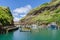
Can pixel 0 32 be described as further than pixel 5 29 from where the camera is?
No

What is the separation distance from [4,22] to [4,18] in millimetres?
3136

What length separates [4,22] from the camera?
494 feet

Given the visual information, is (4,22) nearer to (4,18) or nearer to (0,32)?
(4,18)

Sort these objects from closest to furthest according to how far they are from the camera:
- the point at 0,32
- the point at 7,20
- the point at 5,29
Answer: the point at 0,32, the point at 5,29, the point at 7,20

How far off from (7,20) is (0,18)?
15315 millimetres

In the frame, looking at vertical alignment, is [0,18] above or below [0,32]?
above

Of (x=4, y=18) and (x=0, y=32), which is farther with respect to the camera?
(x=4, y=18)

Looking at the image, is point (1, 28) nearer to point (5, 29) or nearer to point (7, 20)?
point (5, 29)

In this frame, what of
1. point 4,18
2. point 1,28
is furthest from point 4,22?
point 1,28

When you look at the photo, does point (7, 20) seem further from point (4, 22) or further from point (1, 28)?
point (1, 28)

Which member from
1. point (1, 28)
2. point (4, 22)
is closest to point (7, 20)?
point (4, 22)

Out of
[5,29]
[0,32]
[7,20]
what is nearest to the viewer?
[0,32]

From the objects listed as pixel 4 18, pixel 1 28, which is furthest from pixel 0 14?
pixel 1 28

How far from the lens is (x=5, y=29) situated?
473 feet
